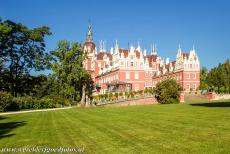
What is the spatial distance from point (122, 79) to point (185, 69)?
16829 millimetres

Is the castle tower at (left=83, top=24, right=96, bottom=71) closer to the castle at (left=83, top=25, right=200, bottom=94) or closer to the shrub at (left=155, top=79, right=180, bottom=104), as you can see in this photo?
the castle at (left=83, top=25, right=200, bottom=94)

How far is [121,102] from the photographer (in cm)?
4794

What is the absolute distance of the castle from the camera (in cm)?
6756

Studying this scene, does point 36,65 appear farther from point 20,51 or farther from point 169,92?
point 169,92

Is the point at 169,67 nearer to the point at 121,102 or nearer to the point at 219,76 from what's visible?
the point at 219,76

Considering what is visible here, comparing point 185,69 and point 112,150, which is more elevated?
point 185,69

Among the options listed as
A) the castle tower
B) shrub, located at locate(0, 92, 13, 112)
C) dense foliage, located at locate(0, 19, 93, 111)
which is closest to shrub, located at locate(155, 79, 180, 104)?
dense foliage, located at locate(0, 19, 93, 111)

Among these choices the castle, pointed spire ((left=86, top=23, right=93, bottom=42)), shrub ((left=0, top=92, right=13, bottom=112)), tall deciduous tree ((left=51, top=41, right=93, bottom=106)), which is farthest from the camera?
pointed spire ((left=86, top=23, right=93, bottom=42))

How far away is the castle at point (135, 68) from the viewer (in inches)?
2660

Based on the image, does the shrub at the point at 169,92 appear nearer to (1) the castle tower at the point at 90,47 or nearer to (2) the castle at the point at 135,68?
(2) the castle at the point at 135,68

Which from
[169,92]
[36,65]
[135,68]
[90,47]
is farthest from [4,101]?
[90,47]

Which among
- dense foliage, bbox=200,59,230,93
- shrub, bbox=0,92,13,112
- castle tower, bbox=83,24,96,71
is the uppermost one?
castle tower, bbox=83,24,96,71

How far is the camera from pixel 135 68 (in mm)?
68438

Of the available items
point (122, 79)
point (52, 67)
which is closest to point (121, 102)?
point (52, 67)
